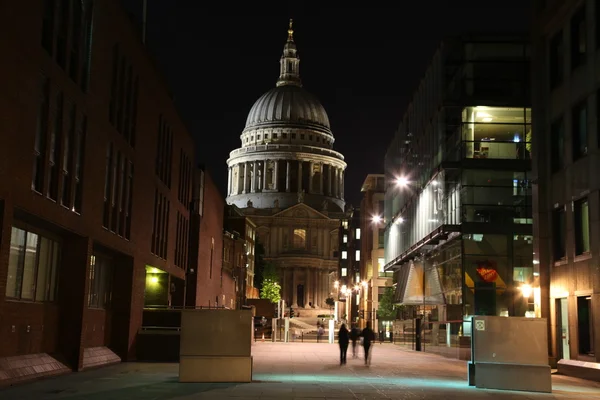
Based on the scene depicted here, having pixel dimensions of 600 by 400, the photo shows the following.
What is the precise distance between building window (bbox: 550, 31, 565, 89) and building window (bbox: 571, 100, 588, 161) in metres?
2.65

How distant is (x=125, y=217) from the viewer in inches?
1342

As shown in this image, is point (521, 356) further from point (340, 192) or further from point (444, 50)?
point (340, 192)

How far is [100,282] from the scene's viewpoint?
3306 cm

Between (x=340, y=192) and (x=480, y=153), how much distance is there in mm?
154064

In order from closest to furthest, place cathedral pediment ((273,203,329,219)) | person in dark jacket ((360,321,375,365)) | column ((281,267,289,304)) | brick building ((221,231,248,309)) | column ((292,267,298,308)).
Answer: person in dark jacket ((360,321,375,365))
brick building ((221,231,248,309))
column ((281,267,289,304))
column ((292,267,298,308))
cathedral pediment ((273,203,329,219))

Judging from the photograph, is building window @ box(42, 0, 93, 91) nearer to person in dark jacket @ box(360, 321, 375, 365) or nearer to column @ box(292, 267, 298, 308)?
person in dark jacket @ box(360, 321, 375, 365)

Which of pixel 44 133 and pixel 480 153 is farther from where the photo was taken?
pixel 480 153

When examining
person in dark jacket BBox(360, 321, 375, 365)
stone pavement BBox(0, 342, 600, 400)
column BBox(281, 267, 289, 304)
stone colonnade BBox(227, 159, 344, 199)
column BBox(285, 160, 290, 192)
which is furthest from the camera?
stone colonnade BBox(227, 159, 344, 199)

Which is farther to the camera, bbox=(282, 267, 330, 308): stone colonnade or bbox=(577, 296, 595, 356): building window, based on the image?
bbox=(282, 267, 330, 308): stone colonnade

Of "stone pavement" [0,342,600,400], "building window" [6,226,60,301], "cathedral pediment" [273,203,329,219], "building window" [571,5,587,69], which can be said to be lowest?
"stone pavement" [0,342,600,400]

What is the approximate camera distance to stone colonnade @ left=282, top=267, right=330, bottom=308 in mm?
177000

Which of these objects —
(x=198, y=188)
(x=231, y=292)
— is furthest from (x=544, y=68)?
(x=231, y=292)

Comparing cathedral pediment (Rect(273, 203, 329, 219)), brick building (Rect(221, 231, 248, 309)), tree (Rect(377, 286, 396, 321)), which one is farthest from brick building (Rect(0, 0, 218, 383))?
cathedral pediment (Rect(273, 203, 329, 219))

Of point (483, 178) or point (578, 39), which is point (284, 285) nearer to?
point (483, 178)
